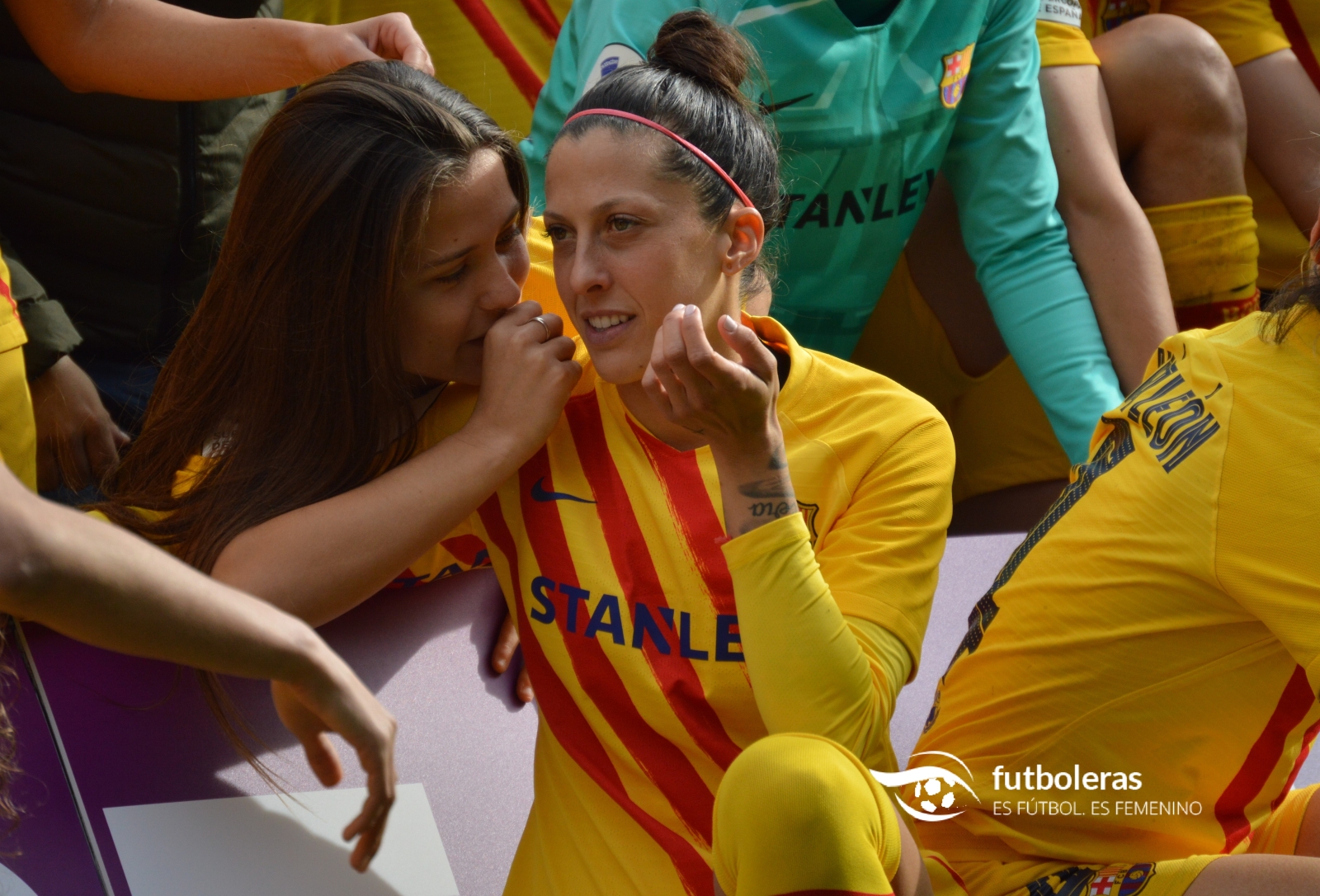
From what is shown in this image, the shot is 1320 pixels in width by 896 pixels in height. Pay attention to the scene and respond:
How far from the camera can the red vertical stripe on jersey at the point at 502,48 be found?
6.37 feet

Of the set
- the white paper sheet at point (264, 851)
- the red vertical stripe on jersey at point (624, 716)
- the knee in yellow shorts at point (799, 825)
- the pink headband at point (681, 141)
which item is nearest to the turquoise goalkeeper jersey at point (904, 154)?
the pink headband at point (681, 141)

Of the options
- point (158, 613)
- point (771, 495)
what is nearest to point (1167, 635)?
point (771, 495)

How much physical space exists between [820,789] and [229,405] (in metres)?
0.64

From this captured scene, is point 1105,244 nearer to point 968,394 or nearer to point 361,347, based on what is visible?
point 968,394

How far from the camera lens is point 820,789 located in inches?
32.2

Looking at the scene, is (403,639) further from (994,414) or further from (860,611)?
(994,414)

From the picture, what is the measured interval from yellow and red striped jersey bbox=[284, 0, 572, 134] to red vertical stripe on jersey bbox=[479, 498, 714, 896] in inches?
39.6

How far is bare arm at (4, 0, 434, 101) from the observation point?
4.44ft

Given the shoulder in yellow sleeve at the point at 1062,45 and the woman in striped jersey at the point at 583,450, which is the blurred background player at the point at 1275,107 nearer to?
the shoulder in yellow sleeve at the point at 1062,45

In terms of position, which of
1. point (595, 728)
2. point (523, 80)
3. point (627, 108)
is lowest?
point (595, 728)

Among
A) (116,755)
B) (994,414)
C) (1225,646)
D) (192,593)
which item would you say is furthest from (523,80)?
(192,593)

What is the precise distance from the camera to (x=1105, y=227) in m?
1.71

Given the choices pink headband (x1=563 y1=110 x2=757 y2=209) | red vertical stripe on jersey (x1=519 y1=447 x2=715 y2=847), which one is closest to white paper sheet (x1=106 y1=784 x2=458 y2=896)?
red vertical stripe on jersey (x1=519 y1=447 x2=715 y2=847)

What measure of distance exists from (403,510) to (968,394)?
1.31 metres
